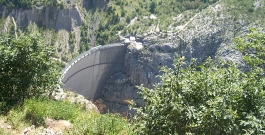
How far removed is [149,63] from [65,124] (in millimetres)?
37009

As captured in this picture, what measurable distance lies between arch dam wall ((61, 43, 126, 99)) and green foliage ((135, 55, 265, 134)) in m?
28.0

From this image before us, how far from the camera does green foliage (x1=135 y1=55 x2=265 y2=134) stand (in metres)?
5.43

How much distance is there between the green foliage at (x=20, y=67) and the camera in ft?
26.7

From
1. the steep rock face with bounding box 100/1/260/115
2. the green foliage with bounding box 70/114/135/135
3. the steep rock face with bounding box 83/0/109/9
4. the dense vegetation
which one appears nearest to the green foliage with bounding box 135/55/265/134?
the green foliage with bounding box 70/114/135/135

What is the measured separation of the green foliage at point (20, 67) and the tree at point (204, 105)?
3542 mm

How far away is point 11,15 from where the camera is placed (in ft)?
150

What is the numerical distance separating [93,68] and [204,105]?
35.3 m

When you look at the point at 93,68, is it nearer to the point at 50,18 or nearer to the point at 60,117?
the point at 50,18

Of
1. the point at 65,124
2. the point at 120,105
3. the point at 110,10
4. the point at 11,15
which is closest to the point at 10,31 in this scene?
the point at 11,15

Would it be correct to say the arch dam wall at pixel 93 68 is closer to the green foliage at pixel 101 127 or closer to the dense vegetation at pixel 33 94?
the dense vegetation at pixel 33 94

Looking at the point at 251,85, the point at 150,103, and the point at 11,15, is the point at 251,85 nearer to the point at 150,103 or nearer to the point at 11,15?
the point at 150,103

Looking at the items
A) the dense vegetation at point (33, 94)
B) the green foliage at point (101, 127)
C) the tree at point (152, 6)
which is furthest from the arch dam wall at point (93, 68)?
the green foliage at point (101, 127)

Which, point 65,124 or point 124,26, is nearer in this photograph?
point 65,124

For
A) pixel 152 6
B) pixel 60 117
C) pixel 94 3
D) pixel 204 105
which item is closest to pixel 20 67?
pixel 60 117
